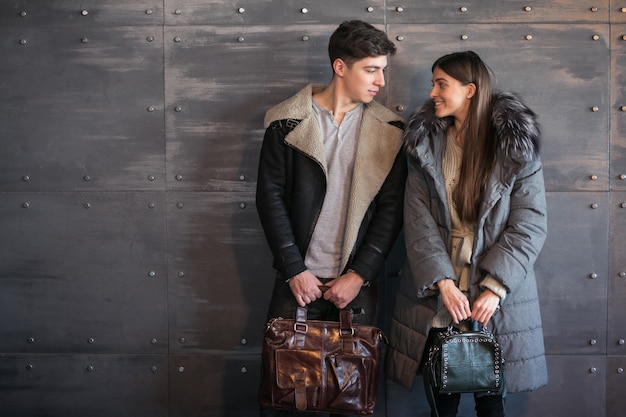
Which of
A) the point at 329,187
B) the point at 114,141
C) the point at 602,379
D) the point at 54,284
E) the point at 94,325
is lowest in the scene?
the point at 602,379

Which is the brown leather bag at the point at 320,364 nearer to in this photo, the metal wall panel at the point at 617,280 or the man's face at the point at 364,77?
the man's face at the point at 364,77

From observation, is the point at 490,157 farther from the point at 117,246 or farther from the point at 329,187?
the point at 117,246

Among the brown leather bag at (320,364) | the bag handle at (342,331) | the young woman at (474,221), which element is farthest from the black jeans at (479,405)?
the bag handle at (342,331)

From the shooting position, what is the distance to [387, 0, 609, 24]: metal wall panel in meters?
3.13

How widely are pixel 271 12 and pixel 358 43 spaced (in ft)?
2.02

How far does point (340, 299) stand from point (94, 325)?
1324 millimetres

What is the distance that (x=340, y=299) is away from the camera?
8.94ft

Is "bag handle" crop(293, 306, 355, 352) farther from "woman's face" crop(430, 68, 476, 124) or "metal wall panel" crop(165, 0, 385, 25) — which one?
"metal wall panel" crop(165, 0, 385, 25)

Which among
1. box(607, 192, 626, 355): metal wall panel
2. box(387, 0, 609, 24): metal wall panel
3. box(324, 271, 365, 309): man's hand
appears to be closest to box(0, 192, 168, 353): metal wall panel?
box(324, 271, 365, 309): man's hand

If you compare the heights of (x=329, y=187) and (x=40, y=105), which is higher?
(x=40, y=105)

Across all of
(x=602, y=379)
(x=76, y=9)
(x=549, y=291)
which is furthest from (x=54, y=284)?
(x=602, y=379)

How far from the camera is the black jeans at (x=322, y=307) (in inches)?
111

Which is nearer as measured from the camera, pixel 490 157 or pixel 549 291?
pixel 490 157

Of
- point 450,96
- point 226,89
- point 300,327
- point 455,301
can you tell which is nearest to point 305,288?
point 300,327
